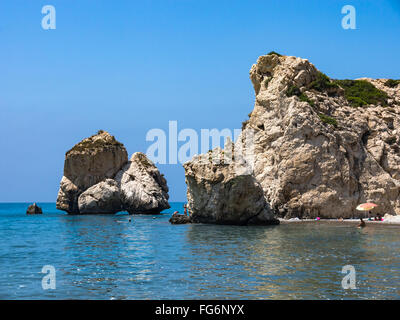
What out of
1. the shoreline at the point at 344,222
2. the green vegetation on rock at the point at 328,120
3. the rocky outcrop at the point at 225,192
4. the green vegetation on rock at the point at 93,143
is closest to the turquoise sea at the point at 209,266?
the shoreline at the point at 344,222

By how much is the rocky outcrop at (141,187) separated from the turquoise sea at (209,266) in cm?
4595

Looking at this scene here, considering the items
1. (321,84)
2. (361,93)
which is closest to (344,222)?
(321,84)

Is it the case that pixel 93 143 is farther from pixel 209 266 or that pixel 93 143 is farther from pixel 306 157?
pixel 209 266

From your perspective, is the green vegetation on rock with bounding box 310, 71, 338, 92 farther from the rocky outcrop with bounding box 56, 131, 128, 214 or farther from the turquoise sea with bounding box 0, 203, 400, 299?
the rocky outcrop with bounding box 56, 131, 128, 214

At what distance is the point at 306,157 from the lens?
52844 mm

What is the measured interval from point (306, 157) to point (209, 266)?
109ft

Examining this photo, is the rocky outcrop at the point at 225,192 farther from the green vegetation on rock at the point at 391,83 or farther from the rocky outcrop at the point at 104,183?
the green vegetation on rock at the point at 391,83

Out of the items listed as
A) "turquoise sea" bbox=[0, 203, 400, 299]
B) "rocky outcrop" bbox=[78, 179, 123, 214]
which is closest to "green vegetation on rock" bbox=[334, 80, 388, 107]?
"turquoise sea" bbox=[0, 203, 400, 299]

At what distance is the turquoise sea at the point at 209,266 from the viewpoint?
16312mm

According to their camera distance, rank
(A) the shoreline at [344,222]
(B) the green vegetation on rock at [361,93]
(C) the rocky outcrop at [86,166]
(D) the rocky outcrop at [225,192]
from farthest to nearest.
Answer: (C) the rocky outcrop at [86,166] < (B) the green vegetation on rock at [361,93] < (A) the shoreline at [344,222] < (D) the rocky outcrop at [225,192]

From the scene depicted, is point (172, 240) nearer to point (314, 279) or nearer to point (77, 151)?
→ point (314, 279)

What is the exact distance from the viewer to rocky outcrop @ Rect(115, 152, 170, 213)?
82562 millimetres

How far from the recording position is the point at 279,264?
2212cm
